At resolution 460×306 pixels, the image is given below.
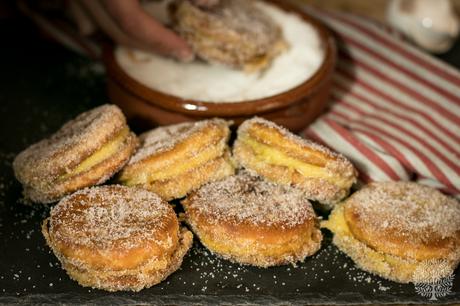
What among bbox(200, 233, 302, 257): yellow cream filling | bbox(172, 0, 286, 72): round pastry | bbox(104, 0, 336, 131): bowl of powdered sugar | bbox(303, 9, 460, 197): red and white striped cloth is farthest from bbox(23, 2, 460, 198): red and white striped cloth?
bbox(200, 233, 302, 257): yellow cream filling

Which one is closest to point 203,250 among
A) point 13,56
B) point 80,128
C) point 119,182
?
point 119,182

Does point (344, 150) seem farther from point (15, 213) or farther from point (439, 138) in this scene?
point (15, 213)

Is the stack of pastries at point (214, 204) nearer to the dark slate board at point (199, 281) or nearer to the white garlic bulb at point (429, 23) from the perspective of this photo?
the dark slate board at point (199, 281)

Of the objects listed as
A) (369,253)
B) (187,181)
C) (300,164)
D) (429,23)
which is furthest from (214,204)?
(429,23)

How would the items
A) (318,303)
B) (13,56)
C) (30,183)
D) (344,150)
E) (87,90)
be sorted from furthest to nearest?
1. (13,56)
2. (87,90)
3. (344,150)
4. (30,183)
5. (318,303)

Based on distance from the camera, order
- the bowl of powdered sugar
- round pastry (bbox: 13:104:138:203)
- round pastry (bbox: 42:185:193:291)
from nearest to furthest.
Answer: round pastry (bbox: 42:185:193:291) < round pastry (bbox: 13:104:138:203) < the bowl of powdered sugar

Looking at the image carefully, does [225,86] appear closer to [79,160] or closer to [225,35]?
[225,35]

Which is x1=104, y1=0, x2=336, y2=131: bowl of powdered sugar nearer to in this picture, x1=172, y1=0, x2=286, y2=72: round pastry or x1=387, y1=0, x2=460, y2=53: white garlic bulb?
x1=172, y1=0, x2=286, y2=72: round pastry
